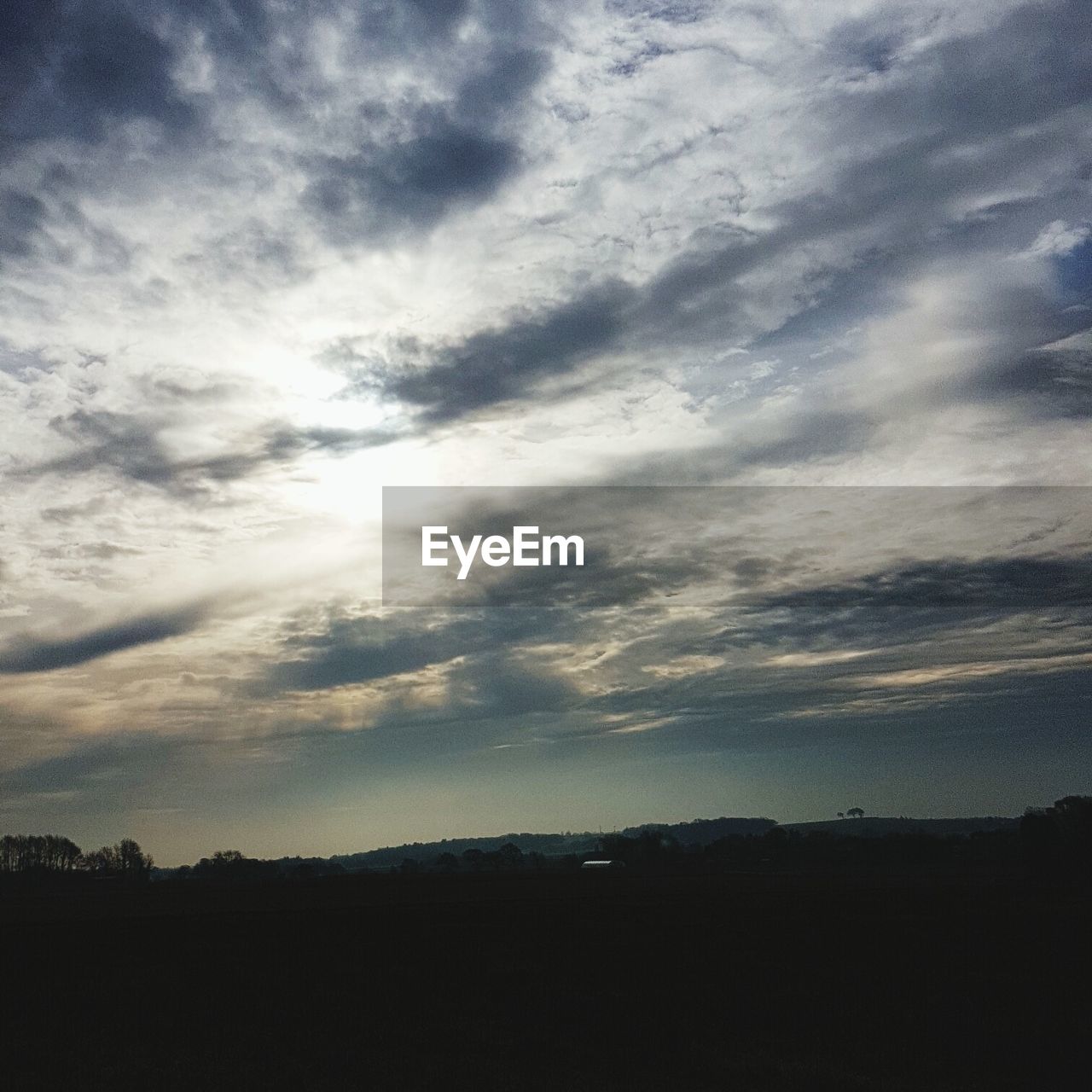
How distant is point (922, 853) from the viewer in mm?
156375

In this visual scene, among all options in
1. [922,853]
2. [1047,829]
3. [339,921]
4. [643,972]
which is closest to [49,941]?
[339,921]

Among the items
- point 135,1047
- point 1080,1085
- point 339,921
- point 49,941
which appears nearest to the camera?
point 1080,1085

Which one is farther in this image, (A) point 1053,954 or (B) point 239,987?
(A) point 1053,954

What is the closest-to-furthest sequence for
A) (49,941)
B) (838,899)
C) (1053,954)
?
(1053,954), (49,941), (838,899)

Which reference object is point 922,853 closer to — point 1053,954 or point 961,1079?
point 1053,954

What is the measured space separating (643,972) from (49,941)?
41277 millimetres

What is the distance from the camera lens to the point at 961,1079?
23906mm

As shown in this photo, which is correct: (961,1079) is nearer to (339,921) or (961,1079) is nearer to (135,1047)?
(135,1047)

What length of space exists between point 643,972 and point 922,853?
441ft

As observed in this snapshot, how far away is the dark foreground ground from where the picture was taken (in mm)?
25188

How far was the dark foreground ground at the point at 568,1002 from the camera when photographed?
25188 mm

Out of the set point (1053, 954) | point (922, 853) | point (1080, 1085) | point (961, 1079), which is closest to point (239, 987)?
point (961, 1079)

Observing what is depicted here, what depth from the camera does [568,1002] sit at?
33.9 m

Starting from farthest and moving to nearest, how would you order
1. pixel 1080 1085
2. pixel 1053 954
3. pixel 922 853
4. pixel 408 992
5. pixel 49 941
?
1. pixel 922 853
2. pixel 49 941
3. pixel 1053 954
4. pixel 408 992
5. pixel 1080 1085
